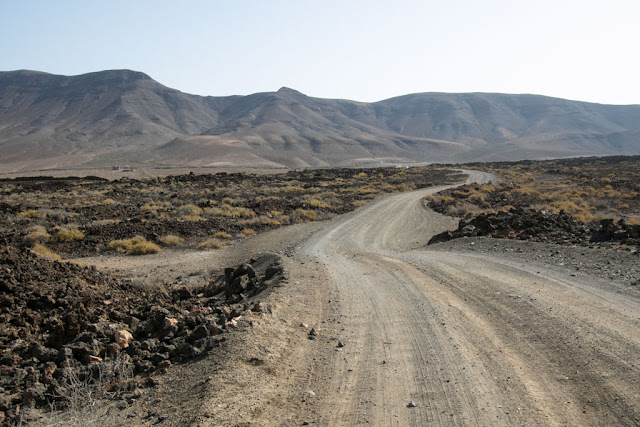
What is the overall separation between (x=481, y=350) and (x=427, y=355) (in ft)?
3.02

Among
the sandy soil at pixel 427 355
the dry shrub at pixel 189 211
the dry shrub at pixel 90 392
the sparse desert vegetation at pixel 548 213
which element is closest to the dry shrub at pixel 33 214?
the dry shrub at pixel 189 211

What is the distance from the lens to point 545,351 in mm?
6746

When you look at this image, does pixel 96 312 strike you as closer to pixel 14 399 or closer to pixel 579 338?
pixel 14 399

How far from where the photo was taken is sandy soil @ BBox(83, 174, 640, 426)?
5.12 meters

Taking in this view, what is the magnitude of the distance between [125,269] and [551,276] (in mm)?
13890

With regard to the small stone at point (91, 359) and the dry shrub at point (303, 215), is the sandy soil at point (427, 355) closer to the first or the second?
the small stone at point (91, 359)

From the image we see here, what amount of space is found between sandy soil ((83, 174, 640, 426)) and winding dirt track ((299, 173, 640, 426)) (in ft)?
0.08

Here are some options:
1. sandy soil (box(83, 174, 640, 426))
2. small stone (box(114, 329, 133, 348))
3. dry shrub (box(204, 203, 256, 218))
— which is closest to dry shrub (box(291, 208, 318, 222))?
dry shrub (box(204, 203, 256, 218))

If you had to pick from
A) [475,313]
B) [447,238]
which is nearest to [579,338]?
[475,313]

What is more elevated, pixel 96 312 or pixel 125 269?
pixel 96 312

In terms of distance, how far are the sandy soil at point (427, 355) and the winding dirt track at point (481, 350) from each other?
2 cm

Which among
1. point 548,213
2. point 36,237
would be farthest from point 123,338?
point 548,213

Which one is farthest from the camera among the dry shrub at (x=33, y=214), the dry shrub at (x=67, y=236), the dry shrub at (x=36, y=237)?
the dry shrub at (x=33, y=214)

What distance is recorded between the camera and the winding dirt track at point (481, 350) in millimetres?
5199
